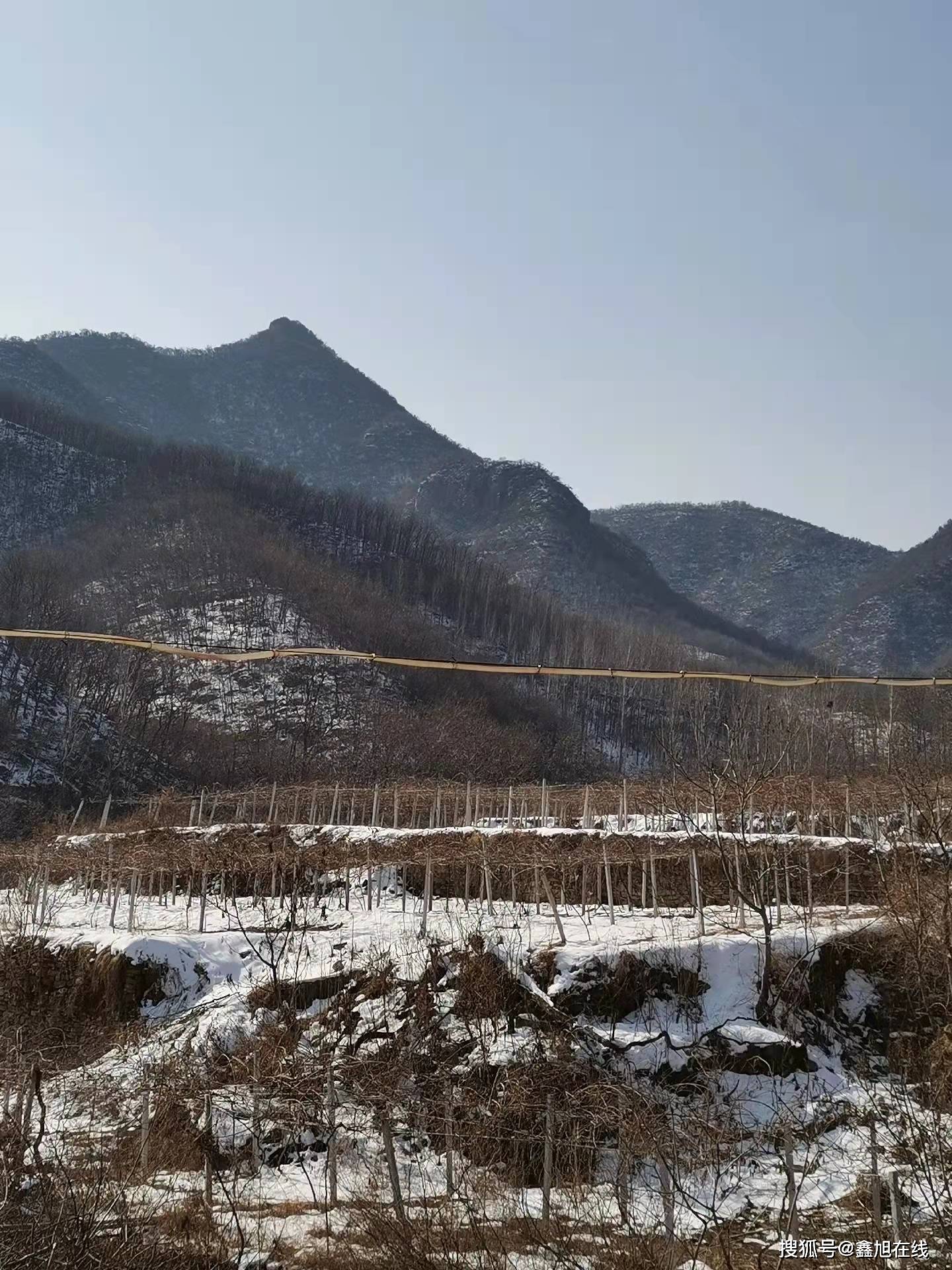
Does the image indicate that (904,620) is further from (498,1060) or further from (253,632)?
(498,1060)

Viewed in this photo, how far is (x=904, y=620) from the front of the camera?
125 meters

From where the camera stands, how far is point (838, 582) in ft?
586

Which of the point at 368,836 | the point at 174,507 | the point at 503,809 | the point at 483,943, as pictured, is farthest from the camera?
the point at 174,507

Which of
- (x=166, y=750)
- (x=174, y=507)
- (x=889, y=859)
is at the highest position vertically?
(x=174, y=507)

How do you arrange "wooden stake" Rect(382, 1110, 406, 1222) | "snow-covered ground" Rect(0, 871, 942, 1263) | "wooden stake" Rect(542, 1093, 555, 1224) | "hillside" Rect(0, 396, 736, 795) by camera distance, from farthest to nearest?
"hillside" Rect(0, 396, 736, 795) → "snow-covered ground" Rect(0, 871, 942, 1263) → "wooden stake" Rect(542, 1093, 555, 1224) → "wooden stake" Rect(382, 1110, 406, 1222)

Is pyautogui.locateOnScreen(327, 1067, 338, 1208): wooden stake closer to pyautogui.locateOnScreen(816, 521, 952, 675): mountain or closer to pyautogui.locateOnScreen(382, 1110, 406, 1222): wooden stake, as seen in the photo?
pyautogui.locateOnScreen(382, 1110, 406, 1222): wooden stake

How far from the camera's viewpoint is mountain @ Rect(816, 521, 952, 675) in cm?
11612

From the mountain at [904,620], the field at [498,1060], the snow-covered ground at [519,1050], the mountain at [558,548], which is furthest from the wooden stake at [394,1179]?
the mountain at [558,548]

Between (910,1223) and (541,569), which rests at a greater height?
(541,569)

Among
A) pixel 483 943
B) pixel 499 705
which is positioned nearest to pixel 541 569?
pixel 499 705

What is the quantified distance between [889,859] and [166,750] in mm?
43053

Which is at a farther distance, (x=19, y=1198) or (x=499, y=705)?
(x=499, y=705)

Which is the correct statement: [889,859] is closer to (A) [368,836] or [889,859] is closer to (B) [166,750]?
(A) [368,836]

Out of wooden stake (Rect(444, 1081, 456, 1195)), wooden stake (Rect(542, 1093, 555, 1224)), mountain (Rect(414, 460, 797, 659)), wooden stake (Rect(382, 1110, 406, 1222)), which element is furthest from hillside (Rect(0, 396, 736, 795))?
wooden stake (Rect(382, 1110, 406, 1222))
